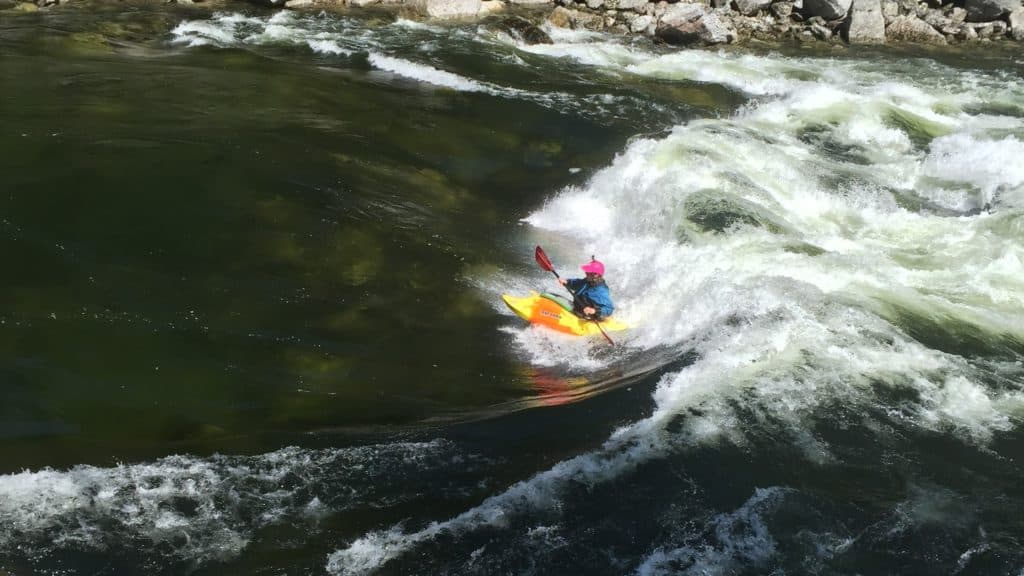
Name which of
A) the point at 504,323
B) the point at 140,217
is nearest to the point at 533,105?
the point at 504,323

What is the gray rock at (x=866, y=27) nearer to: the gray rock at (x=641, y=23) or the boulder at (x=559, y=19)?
the gray rock at (x=641, y=23)

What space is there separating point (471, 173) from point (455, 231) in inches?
77.3

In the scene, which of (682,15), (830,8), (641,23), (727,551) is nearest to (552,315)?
(727,551)

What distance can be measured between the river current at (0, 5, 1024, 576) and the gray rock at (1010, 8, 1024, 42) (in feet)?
25.3

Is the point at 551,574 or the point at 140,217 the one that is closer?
the point at 551,574

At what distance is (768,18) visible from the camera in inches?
909

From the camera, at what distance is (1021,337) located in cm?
921

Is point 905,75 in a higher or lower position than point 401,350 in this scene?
higher

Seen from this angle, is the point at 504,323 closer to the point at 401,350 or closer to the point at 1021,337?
the point at 401,350

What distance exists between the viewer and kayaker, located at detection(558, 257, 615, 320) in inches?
394

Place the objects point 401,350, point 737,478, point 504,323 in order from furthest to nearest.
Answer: point 504,323 < point 401,350 < point 737,478


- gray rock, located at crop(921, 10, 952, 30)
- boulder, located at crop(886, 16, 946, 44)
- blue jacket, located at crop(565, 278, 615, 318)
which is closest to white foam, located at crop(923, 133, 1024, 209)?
blue jacket, located at crop(565, 278, 615, 318)

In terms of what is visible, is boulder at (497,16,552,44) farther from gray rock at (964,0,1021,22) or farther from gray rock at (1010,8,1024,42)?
gray rock at (1010,8,1024,42)

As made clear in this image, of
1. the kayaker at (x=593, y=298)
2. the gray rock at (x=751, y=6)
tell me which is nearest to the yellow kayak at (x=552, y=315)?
the kayaker at (x=593, y=298)
